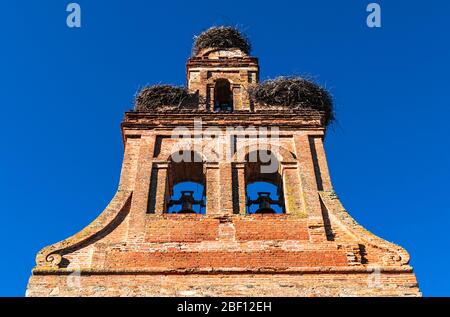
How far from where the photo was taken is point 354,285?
925 centimetres

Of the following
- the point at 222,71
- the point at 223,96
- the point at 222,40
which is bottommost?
the point at 223,96

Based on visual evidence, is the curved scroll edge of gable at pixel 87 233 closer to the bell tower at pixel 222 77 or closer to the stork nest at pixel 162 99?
the stork nest at pixel 162 99

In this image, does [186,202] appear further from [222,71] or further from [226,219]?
[222,71]

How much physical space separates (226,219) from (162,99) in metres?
3.91

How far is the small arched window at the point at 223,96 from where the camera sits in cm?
1462

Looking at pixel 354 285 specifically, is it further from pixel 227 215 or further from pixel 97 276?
pixel 97 276

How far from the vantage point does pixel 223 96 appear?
14.9 metres

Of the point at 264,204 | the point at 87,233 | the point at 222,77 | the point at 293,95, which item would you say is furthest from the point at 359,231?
the point at 222,77

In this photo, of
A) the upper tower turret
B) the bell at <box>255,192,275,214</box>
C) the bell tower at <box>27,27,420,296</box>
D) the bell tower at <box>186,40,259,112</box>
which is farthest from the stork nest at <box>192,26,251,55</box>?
the bell at <box>255,192,275,214</box>

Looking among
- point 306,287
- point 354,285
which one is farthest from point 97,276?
point 354,285

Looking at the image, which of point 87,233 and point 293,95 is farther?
point 293,95

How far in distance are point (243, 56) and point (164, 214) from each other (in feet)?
19.5

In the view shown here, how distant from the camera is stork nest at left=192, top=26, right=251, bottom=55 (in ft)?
52.2
